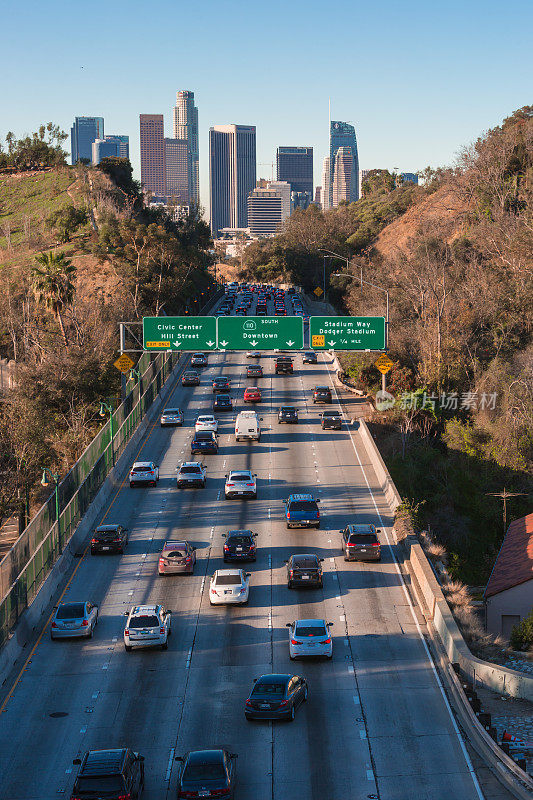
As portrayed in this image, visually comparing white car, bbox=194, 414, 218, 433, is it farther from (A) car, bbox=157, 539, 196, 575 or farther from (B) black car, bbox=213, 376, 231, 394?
(A) car, bbox=157, 539, 196, 575

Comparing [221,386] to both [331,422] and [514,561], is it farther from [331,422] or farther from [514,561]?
[514,561]

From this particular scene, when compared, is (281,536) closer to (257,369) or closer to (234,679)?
(234,679)

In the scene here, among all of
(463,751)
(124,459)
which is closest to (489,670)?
(463,751)

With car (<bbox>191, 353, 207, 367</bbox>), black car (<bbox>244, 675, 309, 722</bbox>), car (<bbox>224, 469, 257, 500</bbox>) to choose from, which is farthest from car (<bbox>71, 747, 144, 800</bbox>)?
car (<bbox>191, 353, 207, 367</bbox>)

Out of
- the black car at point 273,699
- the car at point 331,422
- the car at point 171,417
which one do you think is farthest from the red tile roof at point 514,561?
the car at point 171,417

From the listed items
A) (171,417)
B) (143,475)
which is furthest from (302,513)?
(171,417)

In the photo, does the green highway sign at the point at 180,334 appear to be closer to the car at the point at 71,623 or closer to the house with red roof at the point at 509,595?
the house with red roof at the point at 509,595
